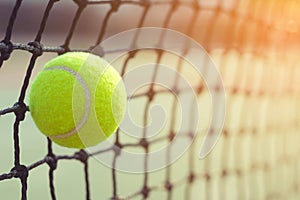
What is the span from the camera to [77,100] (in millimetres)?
694

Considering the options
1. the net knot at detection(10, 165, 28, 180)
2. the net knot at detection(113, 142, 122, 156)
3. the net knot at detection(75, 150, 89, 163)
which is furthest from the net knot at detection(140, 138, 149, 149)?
the net knot at detection(10, 165, 28, 180)

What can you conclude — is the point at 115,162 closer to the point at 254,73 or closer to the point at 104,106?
the point at 104,106

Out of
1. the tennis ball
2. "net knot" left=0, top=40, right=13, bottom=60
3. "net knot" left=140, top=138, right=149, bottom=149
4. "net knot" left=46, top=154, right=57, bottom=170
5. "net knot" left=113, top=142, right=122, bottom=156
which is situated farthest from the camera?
"net knot" left=140, top=138, right=149, bottom=149

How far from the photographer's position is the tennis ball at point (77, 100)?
69cm

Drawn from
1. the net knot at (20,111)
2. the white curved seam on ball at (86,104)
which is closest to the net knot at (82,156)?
the net knot at (20,111)

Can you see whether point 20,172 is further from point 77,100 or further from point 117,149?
point 117,149

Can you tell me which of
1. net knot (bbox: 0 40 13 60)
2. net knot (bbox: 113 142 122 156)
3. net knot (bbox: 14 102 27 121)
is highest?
net knot (bbox: 0 40 13 60)

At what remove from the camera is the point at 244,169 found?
1.75 m

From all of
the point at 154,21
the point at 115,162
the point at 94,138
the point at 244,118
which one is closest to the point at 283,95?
the point at 244,118

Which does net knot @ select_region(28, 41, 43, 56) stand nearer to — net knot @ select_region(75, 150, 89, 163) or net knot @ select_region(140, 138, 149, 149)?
net knot @ select_region(75, 150, 89, 163)

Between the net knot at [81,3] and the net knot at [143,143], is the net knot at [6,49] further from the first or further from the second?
the net knot at [143,143]

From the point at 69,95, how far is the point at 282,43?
132 cm

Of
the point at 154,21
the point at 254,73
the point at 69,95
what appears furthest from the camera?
the point at 154,21

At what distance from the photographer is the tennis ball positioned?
69cm
